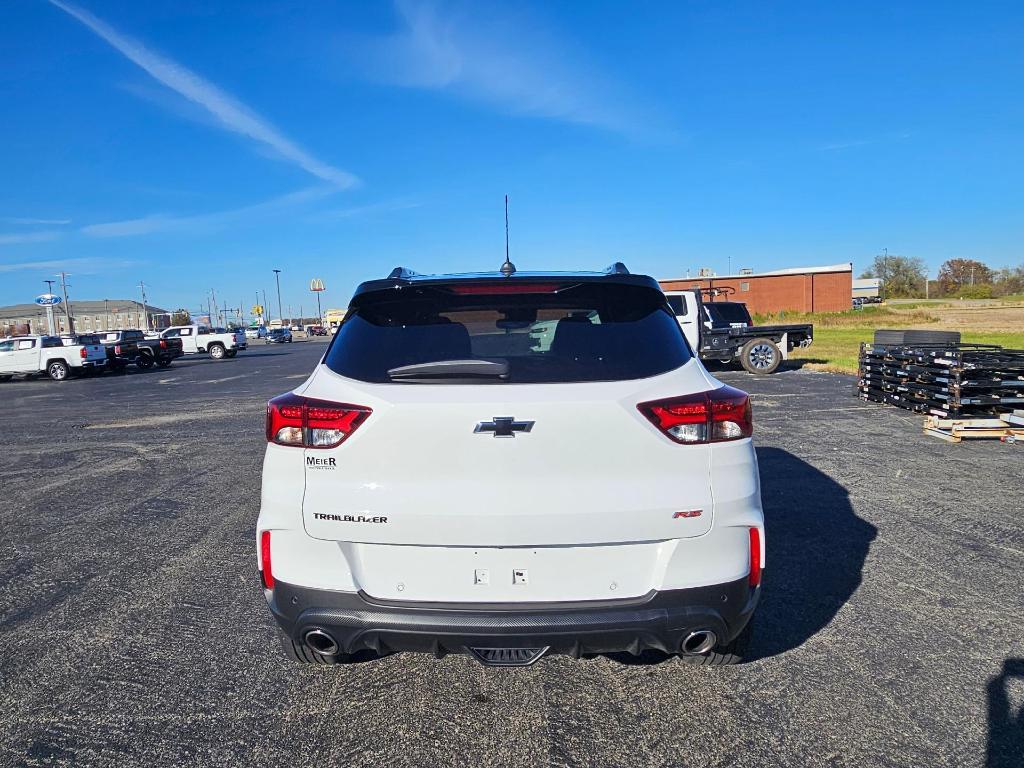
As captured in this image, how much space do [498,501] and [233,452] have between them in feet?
23.1

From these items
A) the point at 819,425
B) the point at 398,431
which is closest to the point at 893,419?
the point at 819,425

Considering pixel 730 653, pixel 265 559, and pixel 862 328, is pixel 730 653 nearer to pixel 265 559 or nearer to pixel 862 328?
pixel 265 559

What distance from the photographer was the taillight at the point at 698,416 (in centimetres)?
237

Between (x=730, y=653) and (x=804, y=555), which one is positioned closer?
(x=730, y=653)

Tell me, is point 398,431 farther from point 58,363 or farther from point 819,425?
point 58,363

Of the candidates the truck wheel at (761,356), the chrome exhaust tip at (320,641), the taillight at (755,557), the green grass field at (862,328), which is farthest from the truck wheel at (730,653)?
the green grass field at (862,328)

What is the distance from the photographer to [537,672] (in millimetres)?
3018

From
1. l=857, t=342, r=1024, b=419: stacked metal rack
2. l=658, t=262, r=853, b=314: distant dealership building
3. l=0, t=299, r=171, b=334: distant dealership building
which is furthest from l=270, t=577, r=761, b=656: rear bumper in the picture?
l=0, t=299, r=171, b=334: distant dealership building

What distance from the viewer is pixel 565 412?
92.0 inches

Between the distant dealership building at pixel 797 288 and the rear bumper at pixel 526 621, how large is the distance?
57.7m

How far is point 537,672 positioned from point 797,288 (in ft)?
203

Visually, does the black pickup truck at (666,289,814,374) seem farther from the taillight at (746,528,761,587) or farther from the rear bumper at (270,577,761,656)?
the rear bumper at (270,577,761,656)

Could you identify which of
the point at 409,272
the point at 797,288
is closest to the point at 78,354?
the point at 409,272

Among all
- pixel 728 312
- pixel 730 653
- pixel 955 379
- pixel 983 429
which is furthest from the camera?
pixel 728 312
